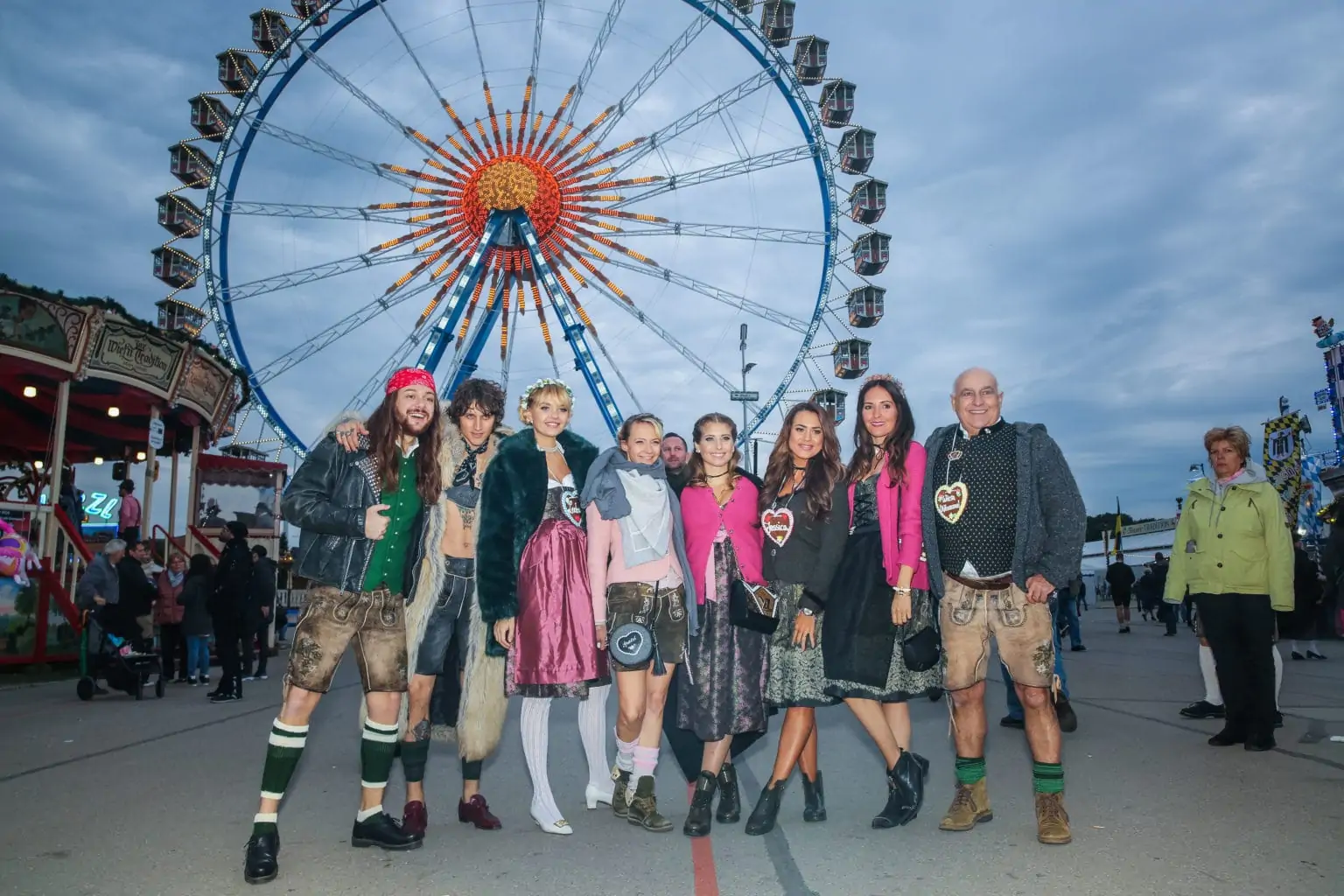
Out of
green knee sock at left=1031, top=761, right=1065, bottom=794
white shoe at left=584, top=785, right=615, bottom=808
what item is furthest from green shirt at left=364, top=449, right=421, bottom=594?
green knee sock at left=1031, top=761, right=1065, bottom=794

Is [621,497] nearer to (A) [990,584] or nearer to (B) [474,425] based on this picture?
(B) [474,425]

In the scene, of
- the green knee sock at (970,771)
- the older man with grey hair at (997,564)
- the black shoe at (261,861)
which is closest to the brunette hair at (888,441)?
the older man with grey hair at (997,564)

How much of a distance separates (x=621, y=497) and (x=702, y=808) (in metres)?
1.34

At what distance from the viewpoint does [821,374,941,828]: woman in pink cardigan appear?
4.09 metres

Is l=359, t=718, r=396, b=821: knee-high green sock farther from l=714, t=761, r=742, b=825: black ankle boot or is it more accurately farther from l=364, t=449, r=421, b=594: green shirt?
l=714, t=761, r=742, b=825: black ankle boot

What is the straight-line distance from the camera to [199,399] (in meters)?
17.5

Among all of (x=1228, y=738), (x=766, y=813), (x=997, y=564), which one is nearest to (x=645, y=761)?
(x=766, y=813)

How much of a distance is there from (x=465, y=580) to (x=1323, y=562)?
1049cm

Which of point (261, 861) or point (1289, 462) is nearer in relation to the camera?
point (261, 861)

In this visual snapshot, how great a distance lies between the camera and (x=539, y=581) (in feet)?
14.2

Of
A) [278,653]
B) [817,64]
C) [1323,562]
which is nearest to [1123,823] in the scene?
[1323,562]

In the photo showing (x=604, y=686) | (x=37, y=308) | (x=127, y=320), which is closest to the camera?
(x=604, y=686)

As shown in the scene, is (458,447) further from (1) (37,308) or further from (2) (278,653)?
(2) (278,653)

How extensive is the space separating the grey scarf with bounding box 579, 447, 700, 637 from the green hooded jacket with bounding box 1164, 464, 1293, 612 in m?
3.61
